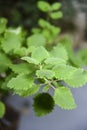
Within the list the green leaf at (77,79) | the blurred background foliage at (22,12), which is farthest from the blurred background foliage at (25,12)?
the green leaf at (77,79)

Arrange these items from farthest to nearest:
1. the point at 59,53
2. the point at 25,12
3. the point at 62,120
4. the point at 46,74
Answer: the point at 25,12 → the point at 62,120 → the point at 59,53 → the point at 46,74

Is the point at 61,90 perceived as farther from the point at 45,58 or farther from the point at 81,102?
the point at 81,102

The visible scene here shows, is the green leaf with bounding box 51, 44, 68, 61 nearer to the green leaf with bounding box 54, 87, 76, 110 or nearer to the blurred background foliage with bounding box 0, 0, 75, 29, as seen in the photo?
the green leaf with bounding box 54, 87, 76, 110

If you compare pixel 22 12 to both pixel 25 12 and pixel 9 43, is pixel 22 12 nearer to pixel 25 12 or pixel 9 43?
pixel 25 12

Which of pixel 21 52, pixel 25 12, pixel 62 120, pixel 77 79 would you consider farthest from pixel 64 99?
pixel 25 12

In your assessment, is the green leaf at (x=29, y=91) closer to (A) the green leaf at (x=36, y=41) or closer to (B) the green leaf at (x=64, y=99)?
(B) the green leaf at (x=64, y=99)
